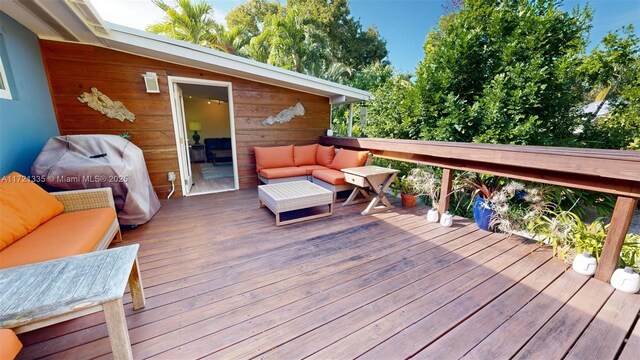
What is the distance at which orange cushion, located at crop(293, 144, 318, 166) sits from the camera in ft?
15.5

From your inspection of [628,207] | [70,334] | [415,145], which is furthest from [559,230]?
[70,334]

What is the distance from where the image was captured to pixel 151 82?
366 centimetres

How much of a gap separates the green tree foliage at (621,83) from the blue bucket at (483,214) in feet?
11.7

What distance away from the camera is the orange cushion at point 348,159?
395 centimetres

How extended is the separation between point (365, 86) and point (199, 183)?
8510 millimetres

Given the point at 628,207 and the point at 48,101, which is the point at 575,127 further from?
the point at 48,101

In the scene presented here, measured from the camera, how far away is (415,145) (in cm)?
328

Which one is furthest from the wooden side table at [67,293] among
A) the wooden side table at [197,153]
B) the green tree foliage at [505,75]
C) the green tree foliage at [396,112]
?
the wooden side table at [197,153]

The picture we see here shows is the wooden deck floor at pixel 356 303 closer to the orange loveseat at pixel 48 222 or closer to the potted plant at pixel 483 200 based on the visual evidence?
the potted plant at pixel 483 200

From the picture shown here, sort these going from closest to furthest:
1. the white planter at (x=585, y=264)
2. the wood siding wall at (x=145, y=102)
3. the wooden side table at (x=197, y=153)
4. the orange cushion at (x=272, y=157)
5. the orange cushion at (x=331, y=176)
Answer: the white planter at (x=585, y=264) < the wood siding wall at (x=145, y=102) < the orange cushion at (x=331, y=176) < the orange cushion at (x=272, y=157) < the wooden side table at (x=197, y=153)

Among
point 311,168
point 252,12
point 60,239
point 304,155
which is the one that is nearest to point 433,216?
point 311,168

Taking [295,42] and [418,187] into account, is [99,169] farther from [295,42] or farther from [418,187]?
[295,42]

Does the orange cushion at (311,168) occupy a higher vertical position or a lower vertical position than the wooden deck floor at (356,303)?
higher

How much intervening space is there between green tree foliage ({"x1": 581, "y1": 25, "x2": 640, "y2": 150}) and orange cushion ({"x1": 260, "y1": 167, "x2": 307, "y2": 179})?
17.8 ft
